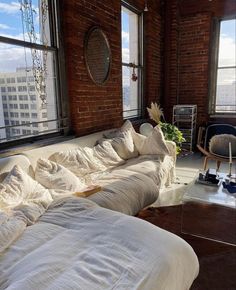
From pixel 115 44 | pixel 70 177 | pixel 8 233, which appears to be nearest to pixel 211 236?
pixel 70 177

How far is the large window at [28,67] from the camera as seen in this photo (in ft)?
7.19

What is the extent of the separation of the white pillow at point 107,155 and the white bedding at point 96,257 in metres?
1.32

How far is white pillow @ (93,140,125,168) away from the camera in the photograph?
8.75ft

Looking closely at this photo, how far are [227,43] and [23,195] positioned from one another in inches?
173

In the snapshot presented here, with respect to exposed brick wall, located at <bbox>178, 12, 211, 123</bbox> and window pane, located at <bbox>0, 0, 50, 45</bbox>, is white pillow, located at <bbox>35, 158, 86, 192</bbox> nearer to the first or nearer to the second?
window pane, located at <bbox>0, 0, 50, 45</bbox>

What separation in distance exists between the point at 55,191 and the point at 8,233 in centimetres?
68

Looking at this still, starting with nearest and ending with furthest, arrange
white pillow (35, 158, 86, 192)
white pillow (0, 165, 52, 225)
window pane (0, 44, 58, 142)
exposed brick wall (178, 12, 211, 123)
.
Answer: white pillow (0, 165, 52, 225)
white pillow (35, 158, 86, 192)
window pane (0, 44, 58, 142)
exposed brick wall (178, 12, 211, 123)

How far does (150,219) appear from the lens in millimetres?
2297

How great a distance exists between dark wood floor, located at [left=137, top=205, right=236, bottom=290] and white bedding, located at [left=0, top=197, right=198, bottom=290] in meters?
0.51

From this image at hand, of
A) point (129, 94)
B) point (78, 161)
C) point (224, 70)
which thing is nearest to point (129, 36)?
point (129, 94)

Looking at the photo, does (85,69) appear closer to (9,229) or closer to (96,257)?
(9,229)

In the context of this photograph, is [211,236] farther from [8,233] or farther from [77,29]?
[77,29]

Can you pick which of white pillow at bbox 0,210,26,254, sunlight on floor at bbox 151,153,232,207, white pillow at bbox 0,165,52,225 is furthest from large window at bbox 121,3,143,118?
white pillow at bbox 0,210,26,254

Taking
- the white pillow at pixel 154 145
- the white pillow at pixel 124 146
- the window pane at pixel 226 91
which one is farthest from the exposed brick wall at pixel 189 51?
the white pillow at pixel 124 146
